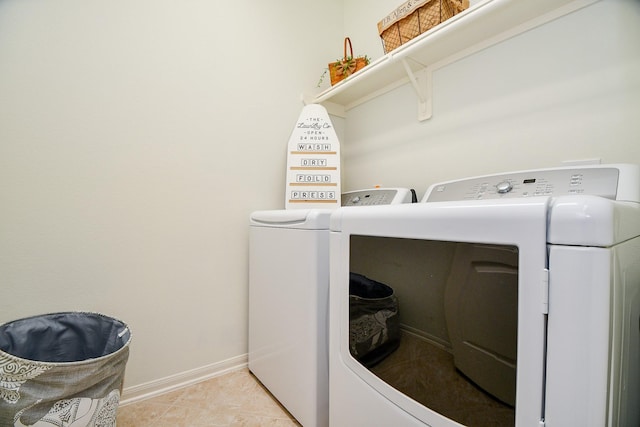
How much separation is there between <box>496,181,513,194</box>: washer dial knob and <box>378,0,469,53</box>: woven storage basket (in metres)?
0.79

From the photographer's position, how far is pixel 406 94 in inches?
64.9

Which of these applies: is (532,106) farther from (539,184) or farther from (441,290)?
(441,290)

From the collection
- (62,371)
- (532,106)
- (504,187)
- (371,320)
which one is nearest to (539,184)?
(504,187)

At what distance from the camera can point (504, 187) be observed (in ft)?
3.11

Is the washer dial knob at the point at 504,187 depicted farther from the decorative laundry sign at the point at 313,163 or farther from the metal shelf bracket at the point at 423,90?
the decorative laundry sign at the point at 313,163

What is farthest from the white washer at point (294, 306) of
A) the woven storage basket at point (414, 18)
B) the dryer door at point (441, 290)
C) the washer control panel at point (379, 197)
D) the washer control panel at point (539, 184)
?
the woven storage basket at point (414, 18)

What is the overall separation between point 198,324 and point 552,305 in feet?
5.02

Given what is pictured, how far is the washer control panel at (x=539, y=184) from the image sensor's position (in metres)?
0.78

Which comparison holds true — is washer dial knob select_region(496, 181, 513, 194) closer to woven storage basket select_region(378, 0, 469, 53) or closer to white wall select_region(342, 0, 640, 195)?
white wall select_region(342, 0, 640, 195)

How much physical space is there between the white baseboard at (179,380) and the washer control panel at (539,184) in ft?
4.74

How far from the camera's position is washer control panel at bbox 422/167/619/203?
0.78 m

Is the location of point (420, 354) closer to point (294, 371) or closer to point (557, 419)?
point (557, 419)

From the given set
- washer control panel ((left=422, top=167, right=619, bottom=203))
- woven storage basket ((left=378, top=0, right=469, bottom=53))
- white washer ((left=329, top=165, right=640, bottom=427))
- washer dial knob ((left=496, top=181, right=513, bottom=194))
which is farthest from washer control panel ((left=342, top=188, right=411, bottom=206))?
woven storage basket ((left=378, top=0, right=469, bottom=53))

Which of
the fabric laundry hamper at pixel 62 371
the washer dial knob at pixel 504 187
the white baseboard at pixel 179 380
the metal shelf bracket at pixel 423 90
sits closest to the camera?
the fabric laundry hamper at pixel 62 371
